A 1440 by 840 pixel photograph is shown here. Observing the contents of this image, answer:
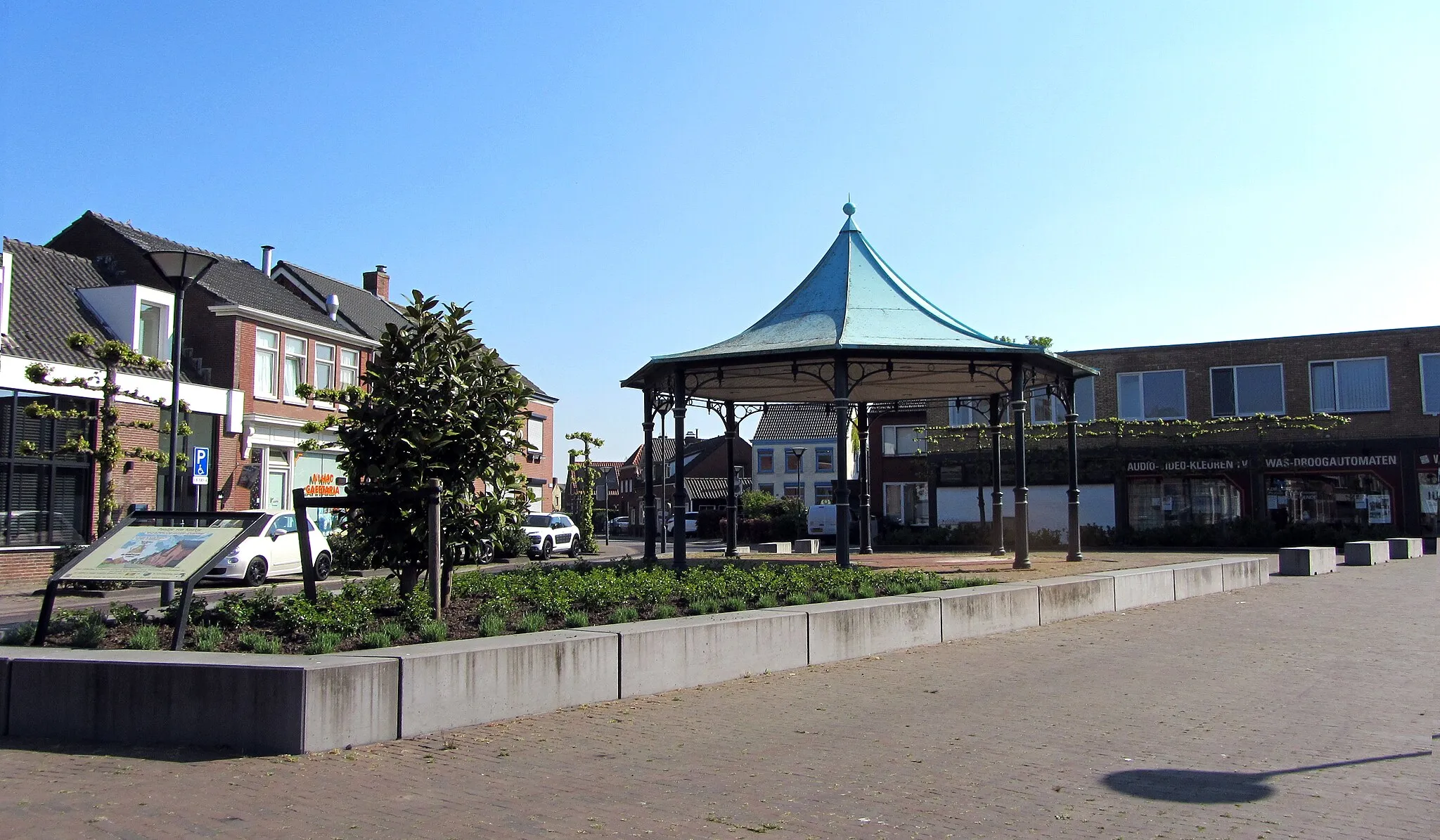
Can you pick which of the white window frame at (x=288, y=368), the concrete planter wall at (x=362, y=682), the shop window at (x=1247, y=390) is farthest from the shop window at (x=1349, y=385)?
the concrete planter wall at (x=362, y=682)

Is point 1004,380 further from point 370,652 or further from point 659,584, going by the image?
point 370,652

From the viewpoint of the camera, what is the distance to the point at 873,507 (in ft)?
176

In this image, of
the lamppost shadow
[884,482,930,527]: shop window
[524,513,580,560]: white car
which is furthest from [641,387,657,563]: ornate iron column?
[884,482,930,527]: shop window

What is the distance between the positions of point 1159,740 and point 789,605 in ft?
15.6

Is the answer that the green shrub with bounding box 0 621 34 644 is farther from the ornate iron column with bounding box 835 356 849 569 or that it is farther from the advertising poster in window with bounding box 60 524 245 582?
the ornate iron column with bounding box 835 356 849 569

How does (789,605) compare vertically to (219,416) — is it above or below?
below

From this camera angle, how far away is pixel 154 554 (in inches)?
356

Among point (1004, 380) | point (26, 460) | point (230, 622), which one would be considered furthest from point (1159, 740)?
point (26, 460)

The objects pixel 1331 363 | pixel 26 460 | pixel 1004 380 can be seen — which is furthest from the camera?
pixel 1331 363

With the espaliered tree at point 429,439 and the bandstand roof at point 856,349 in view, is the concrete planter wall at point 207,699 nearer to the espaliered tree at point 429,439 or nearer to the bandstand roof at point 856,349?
the espaliered tree at point 429,439

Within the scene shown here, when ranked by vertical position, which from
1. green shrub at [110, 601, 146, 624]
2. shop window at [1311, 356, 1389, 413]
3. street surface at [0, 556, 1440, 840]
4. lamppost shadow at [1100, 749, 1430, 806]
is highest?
shop window at [1311, 356, 1389, 413]

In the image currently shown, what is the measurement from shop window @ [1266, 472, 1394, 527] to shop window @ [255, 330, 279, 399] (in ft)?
107

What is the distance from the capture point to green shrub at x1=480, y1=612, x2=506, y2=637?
30.3ft

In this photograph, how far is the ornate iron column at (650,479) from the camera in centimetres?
1964
